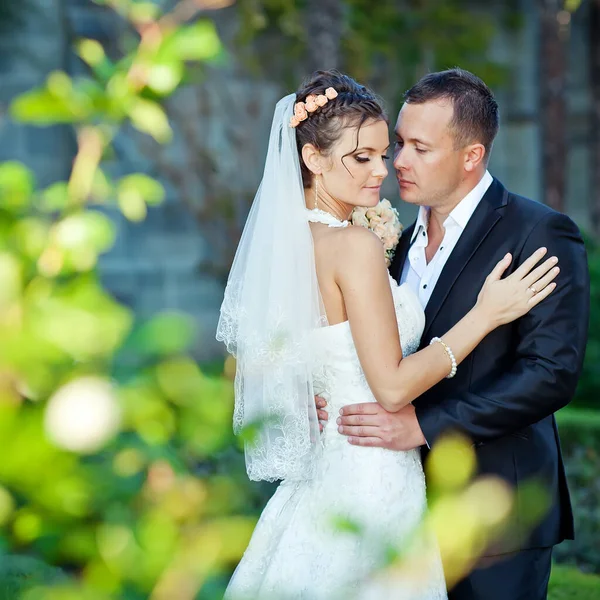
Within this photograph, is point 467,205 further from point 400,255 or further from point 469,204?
point 400,255

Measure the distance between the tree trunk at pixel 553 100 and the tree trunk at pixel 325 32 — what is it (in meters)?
2.95

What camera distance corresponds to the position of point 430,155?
3447 millimetres

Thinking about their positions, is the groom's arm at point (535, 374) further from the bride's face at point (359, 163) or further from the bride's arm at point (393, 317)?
the bride's face at point (359, 163)

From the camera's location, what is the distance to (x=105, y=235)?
1023 millimetres

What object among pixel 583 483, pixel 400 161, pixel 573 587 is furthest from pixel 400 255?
pixel 583 483

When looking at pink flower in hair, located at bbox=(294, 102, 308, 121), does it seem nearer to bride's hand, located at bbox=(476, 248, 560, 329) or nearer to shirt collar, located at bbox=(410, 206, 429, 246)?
shirt collar, located at bbox=(410, 206, 429, 246)

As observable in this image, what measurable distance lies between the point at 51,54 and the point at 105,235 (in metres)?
12.0

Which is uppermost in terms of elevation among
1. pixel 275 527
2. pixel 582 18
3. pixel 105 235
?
pixel 582 18

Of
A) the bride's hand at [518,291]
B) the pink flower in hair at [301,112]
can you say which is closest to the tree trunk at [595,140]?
the bride's hand at [518,291]

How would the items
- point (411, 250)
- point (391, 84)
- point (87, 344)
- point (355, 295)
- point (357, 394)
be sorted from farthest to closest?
point (391, 84)
point (411, 250)
point (357, 394)
point (355, 295)
point (87, 344)

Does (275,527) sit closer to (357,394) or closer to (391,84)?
(357,394)

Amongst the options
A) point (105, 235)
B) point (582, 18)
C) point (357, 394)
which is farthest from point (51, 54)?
point (105, 235)

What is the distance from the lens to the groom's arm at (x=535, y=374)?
10.1ft

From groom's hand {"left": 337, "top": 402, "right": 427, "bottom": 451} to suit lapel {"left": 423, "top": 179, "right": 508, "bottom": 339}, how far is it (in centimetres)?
31
